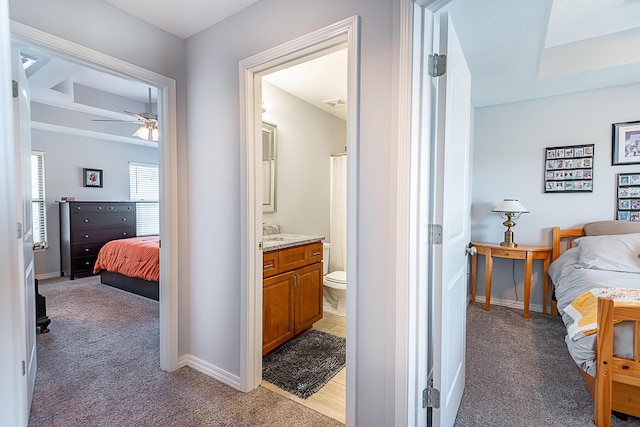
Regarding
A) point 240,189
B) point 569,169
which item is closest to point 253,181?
point 240,189

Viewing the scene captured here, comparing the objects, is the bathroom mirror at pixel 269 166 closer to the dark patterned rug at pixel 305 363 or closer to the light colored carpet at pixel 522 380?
the dark patterned rug at pixel 305 363

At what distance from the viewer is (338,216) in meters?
3.89

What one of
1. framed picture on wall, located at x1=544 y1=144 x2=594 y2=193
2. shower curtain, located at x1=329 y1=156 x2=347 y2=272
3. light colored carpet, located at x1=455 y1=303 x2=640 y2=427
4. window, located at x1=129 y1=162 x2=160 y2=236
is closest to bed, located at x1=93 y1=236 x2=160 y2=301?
window, located at x1=129 y1=162 x2=160 y2=236

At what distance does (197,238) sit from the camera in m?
2.21

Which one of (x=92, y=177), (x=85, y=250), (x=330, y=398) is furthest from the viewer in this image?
(x=92, y=177)

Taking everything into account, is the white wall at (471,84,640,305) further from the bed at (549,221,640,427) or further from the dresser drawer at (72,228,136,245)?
the dresser drawer at (72,228,136,245)

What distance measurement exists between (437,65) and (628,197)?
3016mm

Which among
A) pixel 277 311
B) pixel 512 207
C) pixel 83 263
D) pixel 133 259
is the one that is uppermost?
pixel 512 207

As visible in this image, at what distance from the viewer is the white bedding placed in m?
1.55

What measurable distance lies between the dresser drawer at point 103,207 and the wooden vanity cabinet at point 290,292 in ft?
13.5

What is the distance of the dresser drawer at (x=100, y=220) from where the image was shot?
15.4 ft

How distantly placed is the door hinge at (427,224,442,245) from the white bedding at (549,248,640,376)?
1110 millimetres

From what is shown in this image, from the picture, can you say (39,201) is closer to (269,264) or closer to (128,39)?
(128,39)

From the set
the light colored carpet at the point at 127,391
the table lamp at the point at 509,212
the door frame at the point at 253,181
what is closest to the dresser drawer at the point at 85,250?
the light colored carpet at the point at 127,391
